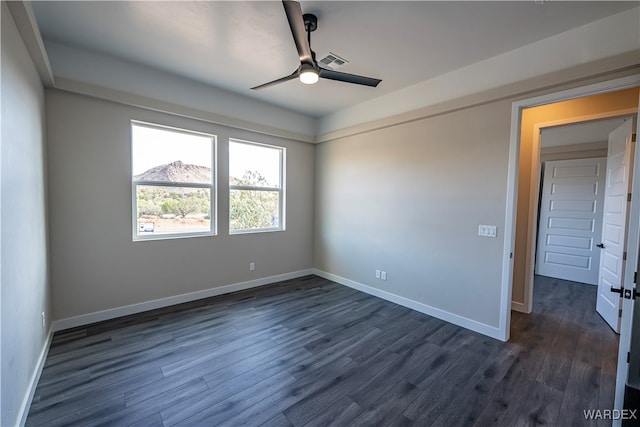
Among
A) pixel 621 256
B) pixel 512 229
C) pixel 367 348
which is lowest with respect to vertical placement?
pixel 367 348

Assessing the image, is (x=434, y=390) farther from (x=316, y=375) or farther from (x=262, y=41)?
(x=262, y=41)

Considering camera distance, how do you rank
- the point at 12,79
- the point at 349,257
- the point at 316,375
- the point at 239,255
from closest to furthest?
the point at 12,79
the point at 316,375
the point at 239,255
the point at 349,257

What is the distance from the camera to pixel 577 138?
14.9 feet

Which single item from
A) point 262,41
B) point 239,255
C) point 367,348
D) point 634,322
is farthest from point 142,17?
point 634,322

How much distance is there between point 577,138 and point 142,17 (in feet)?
21.2

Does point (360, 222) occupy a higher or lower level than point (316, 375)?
higher

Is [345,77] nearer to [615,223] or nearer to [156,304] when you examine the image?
[156,304]

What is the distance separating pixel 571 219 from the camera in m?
4.82

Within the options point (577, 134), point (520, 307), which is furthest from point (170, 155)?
point (577, 134)

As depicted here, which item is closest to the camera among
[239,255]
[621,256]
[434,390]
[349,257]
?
[434,390]

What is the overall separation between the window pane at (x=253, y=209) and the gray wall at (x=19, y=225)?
2096 mm

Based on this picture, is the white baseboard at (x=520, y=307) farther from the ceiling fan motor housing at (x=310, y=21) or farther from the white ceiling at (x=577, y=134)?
the ceiling fan motor housing at (x=310, y=21)

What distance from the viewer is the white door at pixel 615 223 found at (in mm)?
2895

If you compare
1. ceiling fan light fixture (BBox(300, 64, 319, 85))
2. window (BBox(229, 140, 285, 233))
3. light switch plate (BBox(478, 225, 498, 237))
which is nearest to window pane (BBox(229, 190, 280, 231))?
window (BBox(229, 140, 285, 233))
